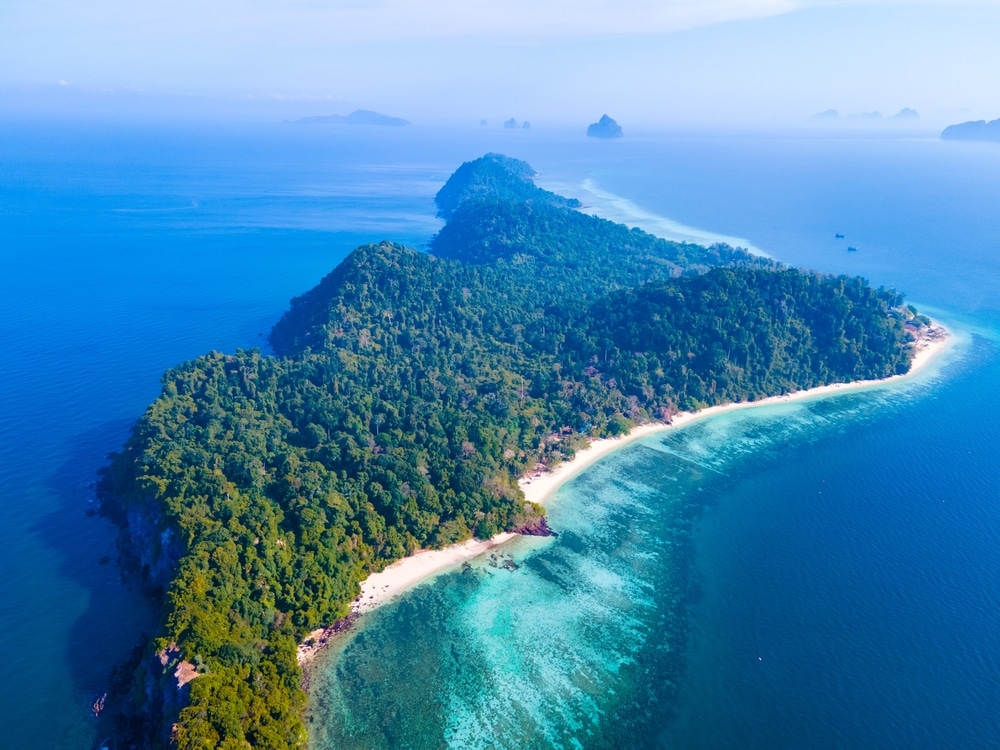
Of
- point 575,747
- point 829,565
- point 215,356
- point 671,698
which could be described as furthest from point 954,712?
point 215,356

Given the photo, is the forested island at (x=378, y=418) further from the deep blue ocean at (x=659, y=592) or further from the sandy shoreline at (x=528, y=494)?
the deep blue ocean at (x=659, y=592)

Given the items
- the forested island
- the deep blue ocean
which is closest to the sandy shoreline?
the forested island

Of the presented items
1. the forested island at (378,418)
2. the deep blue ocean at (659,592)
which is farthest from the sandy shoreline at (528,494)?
the deep blue ocean at (659,592)

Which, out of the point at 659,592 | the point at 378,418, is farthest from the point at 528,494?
the point at 378,418

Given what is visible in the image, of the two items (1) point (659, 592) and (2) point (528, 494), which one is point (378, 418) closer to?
(2) point (528, 494)

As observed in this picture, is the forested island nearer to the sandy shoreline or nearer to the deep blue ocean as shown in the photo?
the sandy shoreline

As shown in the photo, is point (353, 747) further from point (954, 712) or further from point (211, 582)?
point (954, 712)
